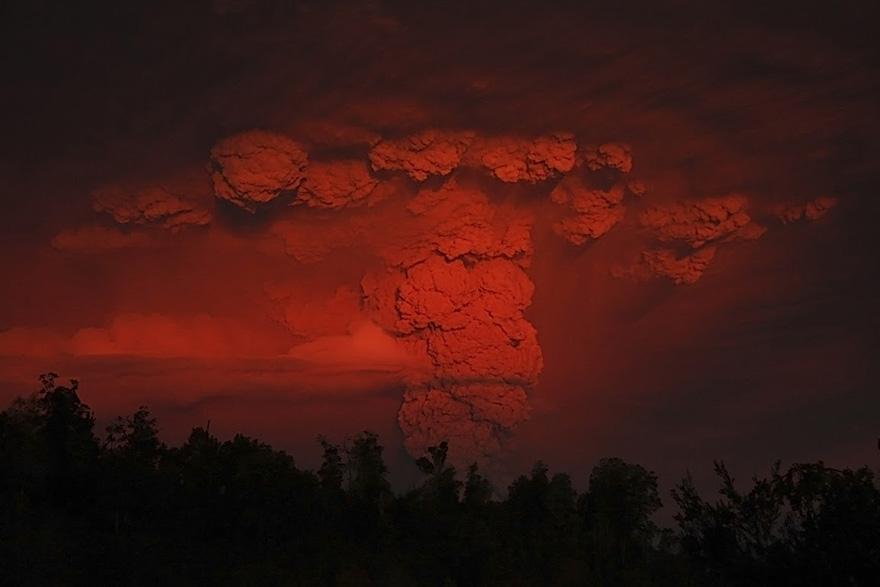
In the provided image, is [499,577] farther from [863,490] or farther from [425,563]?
[863,490]

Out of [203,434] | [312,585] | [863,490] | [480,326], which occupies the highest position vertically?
[480,326]

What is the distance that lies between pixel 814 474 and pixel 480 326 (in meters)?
36.7

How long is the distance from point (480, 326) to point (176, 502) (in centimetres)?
2275

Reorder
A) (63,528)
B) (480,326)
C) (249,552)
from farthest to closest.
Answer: (480,326)
(249,552)
(63,528)

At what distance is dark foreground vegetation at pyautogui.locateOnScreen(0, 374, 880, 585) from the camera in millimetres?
24469

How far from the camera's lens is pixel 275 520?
29.1m

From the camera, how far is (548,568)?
102 ft

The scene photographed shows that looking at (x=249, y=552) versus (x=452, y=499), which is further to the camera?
(x=452, y=499)

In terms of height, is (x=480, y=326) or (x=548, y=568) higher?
(x=480, y=326)

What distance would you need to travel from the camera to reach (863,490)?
13.6 meters

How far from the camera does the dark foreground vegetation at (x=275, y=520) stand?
80.3 ft

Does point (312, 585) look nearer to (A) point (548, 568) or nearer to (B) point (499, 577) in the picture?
(B) point (499, 577)

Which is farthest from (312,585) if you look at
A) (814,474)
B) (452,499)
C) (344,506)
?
(814,474)

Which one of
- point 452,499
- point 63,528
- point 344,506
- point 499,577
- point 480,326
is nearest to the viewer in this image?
point 63,528
